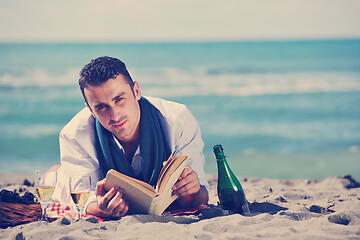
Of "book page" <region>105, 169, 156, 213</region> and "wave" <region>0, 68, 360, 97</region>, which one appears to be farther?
"wave" <region>0, 68, 360, 97</region>

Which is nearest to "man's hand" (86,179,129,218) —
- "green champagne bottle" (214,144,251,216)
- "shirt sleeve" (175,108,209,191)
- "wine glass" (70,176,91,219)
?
"wine glass" (70,176,91,219)

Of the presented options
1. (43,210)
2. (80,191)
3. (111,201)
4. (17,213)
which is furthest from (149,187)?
(17,213)

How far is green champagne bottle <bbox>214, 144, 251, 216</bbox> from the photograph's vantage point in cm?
344

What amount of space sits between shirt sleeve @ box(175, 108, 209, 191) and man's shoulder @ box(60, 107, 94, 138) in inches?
26.3

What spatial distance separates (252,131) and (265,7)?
35862 mm

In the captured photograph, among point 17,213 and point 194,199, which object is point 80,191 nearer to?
point 17,213

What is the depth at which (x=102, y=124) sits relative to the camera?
11.0ft

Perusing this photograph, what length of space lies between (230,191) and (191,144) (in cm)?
46

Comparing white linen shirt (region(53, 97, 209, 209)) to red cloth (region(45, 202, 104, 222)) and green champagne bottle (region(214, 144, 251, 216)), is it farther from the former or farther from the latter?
green champagne bottle (region(214, 144, 251, 216))

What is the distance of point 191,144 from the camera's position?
361 cm

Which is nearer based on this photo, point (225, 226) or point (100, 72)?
point (225, 226)

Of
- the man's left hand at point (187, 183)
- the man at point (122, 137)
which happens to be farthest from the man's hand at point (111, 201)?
the man's left hand at point (187, 183)

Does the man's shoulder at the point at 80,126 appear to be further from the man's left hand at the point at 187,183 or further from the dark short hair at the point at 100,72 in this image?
the man's left hand at the point at 187,183

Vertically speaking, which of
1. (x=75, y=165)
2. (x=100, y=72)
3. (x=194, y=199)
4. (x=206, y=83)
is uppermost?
(x=206, y=83)
